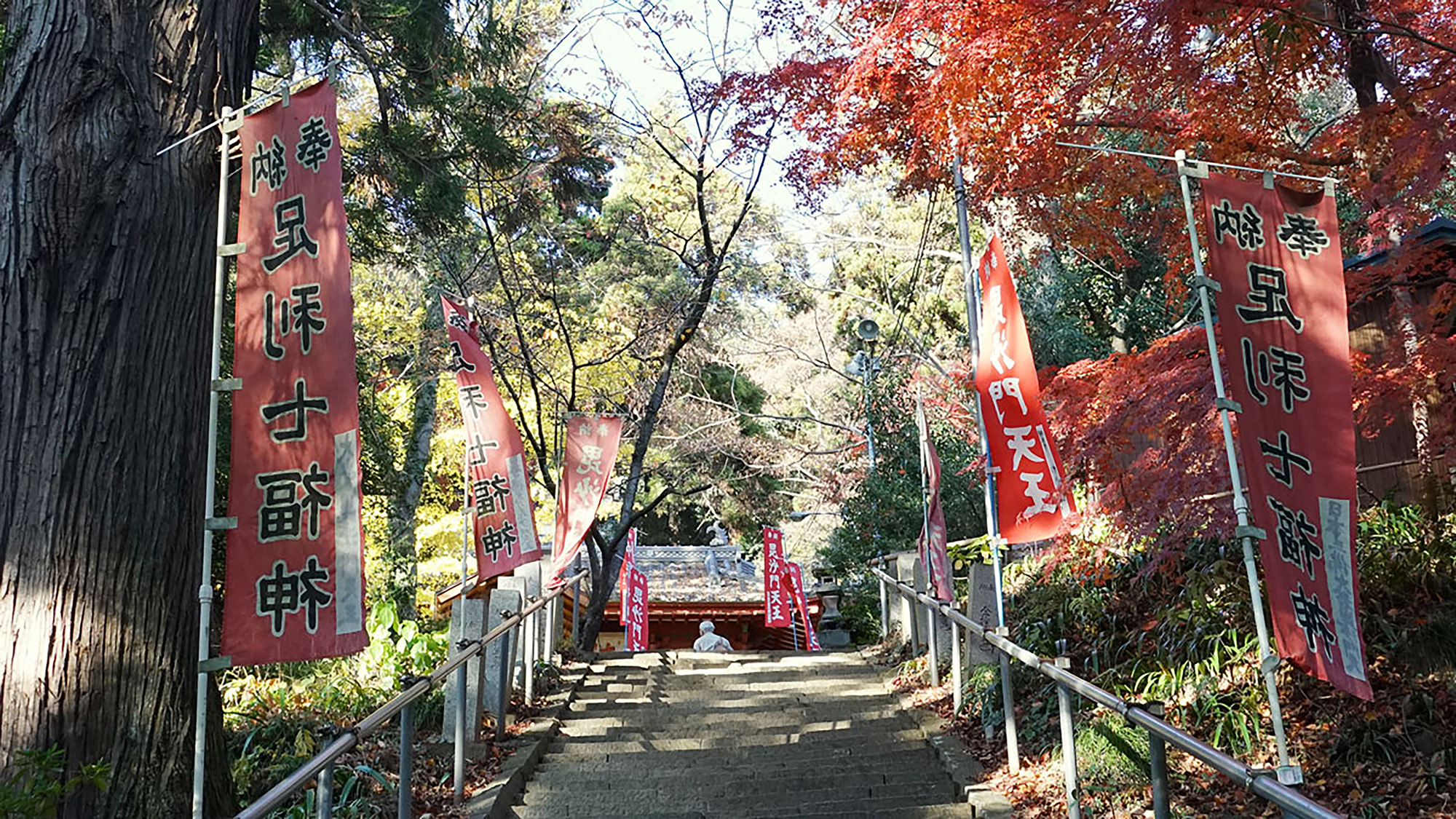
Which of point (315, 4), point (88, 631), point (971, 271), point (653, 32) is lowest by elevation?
point (88, 631)

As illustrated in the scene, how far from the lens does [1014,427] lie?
7316 mm

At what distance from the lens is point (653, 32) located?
1523 centimetres

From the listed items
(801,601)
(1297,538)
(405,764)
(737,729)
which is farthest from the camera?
(801,601)

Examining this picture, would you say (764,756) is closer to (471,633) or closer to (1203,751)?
(471,633)

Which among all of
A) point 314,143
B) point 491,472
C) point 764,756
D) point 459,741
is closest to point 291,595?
point 314,143

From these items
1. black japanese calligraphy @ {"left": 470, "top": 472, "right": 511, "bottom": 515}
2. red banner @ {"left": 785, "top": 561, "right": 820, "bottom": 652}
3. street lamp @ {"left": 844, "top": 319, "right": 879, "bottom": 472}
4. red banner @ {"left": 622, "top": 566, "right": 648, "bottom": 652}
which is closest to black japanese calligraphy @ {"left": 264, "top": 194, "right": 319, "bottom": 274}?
black japanese calligraphy @ {"left": 470, "top": 472, "right": 511, "bottom": 515}

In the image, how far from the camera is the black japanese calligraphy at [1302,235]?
4.93 metres

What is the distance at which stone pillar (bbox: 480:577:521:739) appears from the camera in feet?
27.3

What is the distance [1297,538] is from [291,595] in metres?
4.11

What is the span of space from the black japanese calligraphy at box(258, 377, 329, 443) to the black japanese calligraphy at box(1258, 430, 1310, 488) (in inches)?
156

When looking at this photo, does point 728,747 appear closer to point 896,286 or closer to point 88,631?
point 88,631

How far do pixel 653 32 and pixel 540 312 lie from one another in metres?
4.92

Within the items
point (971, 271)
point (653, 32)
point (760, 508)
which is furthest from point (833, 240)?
point (971, 271)

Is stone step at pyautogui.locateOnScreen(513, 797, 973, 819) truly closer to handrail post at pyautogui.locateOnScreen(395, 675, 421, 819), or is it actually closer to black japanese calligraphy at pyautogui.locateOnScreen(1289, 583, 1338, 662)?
handrail post at pyautogui.locateOnScreen(395, 675, 421, 819)
